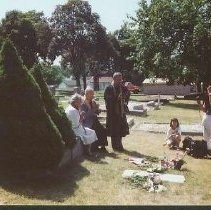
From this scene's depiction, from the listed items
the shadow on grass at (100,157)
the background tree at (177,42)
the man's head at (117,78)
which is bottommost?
the shadow on grass at (100,157)

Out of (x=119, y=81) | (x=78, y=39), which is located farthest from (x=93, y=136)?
(x=78, y=39)

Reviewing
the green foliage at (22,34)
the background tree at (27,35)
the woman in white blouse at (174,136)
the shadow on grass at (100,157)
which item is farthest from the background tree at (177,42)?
the green foliage at (22,34)

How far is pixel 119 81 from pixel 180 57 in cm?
2846

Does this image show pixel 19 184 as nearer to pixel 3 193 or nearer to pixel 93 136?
pixel 3 193

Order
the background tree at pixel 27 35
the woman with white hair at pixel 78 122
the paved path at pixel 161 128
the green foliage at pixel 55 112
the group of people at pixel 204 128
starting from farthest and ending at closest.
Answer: the background tree at pixel 27 35 → the paved path at pixel 161 128 → the group of people at pixel 204 128 → the woman with white hair at pixel 78 122 → the green foliage at pixel 55 112

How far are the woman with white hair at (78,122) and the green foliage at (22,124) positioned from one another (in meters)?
2.79

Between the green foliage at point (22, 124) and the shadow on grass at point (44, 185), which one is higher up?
the green foliage at point (22, 124)

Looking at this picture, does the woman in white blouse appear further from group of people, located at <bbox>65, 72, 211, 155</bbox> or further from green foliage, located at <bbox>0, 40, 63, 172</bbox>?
green foliage, located at <bbox>0, 40, 63, 172</bbox>

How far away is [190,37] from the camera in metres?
39.9

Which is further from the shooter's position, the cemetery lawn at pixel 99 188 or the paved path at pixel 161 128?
the paved path at pixel 161 128

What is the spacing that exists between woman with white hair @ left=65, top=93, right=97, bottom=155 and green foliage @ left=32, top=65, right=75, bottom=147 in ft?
4.37

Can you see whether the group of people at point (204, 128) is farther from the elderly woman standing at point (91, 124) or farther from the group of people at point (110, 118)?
the elderly woman standing at point (91, 124)

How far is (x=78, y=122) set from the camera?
470 inches

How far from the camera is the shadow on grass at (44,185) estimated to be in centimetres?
782
